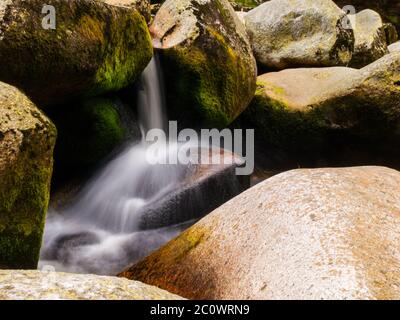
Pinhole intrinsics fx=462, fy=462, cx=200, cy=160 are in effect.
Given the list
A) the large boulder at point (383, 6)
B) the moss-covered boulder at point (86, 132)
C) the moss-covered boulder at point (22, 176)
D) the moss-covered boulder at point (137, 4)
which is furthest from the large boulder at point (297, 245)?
the large boulder at point (383, 6)

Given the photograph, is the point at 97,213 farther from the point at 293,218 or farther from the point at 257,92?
the point at 257,92

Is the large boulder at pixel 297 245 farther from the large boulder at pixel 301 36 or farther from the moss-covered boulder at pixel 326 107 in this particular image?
the large boulder at pixel 301 36

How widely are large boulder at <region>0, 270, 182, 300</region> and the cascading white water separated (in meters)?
3.21

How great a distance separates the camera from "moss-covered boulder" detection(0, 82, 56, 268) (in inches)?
140

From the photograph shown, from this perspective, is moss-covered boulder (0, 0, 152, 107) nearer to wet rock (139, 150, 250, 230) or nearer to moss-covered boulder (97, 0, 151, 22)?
moss-covered boulder (97, 0, 151, 22)

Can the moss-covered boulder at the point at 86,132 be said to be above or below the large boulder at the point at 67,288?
below

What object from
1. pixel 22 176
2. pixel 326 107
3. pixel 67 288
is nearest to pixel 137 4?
pixel 326 107

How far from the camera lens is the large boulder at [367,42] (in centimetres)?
1541

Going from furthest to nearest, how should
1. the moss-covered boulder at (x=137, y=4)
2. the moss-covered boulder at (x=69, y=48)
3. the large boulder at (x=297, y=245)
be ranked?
the moss-covered boulder at (x=137, y=4)
the moss-covered boulder at (x=69, y=48)
the large boulder at (x=297, y=245)

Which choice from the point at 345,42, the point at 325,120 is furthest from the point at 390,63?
the point at 345,42

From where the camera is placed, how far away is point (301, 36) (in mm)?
13352

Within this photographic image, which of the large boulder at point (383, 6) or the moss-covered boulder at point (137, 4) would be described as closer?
the moss-covered boulder at point (137, 4)

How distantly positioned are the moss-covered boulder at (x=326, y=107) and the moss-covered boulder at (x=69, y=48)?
4.41 meters

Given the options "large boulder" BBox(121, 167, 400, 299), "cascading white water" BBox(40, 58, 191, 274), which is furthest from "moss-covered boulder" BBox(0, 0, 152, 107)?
"large boulder" BBox(121, 167, 400, 299)
